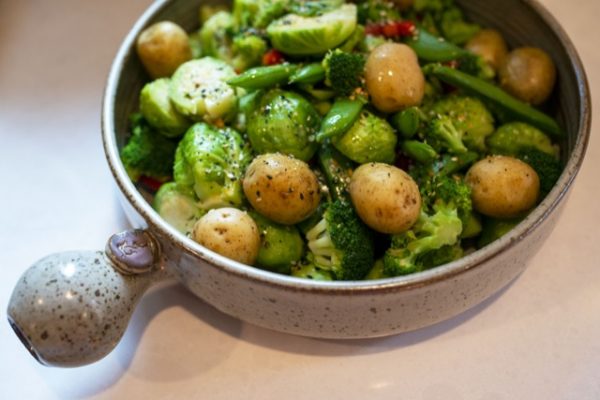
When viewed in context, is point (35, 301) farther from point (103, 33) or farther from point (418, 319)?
point (103, 33)

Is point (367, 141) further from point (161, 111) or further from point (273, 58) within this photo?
point (161, 111)

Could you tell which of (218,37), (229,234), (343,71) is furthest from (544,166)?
(218,37)

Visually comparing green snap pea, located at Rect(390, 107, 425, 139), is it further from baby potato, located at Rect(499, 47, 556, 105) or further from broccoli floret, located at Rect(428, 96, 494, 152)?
baby potato, located at Rect(499, 47, 556, 105)

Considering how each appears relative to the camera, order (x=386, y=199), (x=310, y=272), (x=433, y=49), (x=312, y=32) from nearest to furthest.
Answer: (x=386, y=199) < (x=310, y=272) < (x=312, y=32) < (x=433, y=49)

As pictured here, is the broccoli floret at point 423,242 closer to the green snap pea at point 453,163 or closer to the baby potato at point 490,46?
the green snap pea at point 453,163

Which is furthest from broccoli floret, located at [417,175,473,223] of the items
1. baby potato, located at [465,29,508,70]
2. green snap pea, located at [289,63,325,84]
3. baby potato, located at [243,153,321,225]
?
baby potato, located at [465,29,508,70]

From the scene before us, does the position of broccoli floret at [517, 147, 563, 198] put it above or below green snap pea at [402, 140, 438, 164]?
above

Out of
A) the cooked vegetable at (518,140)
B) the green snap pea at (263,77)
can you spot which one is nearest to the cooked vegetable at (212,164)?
the green snap pea at (263,77)
